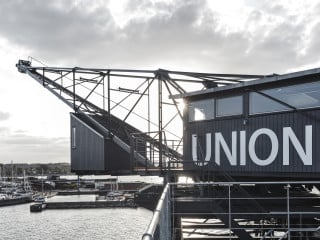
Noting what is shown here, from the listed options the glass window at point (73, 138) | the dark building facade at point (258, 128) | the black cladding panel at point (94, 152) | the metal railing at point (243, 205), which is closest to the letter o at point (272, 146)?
the dark building facade at point (258, 128)

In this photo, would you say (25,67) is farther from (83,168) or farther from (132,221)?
(132,221)

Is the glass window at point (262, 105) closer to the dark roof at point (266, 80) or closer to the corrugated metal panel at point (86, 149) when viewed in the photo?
the dark roof at point (266, 80)

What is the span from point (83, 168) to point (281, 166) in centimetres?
1109

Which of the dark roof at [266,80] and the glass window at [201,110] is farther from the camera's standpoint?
the glass window at [201,110]

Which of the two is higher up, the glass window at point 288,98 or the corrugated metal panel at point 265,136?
the glass window at point 288,98

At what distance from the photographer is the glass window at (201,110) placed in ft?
48.6

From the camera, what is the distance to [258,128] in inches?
516

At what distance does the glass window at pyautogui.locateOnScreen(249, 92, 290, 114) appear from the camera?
12.7 m

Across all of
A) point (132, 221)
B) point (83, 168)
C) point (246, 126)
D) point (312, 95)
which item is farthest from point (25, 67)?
point (132, 221)

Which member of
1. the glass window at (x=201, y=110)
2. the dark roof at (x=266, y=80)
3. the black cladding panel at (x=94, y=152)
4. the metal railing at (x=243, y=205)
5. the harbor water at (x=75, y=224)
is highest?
the dark roof at (x=266, y=80)

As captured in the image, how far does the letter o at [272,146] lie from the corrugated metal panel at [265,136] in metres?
0.09

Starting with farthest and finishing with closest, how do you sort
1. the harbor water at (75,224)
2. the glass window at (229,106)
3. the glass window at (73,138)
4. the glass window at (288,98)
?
1. the harbor water at (75,224)
2. the glass window at (73,138)
3. the glass window at (229,106)
4. the glass window at (288,98)

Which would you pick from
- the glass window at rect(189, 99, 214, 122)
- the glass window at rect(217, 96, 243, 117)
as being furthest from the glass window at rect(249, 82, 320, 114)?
the glass window at rect(189, 99, 214, 122)

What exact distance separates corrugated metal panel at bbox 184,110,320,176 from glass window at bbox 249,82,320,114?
0.21m
